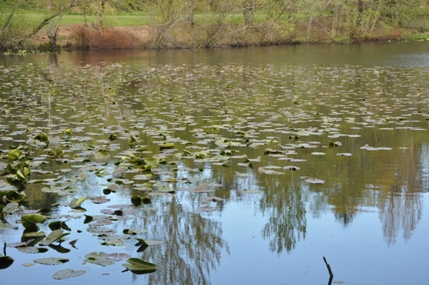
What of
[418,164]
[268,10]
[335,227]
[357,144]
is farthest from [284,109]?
[268,10]

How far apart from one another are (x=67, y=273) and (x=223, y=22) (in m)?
35.3

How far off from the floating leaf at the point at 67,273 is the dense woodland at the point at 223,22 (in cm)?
2944

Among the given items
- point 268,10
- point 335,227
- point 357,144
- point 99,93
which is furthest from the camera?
point 268,10

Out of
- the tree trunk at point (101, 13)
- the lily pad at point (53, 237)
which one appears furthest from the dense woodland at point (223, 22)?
the lily pad at point (53, 237)

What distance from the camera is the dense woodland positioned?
34125 millimetres

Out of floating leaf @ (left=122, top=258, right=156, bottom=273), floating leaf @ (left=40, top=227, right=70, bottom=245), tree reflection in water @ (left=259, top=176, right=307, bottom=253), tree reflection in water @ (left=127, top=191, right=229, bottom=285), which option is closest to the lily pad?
floating leaf @ (left=40, top=227, right=70, bottom=245)

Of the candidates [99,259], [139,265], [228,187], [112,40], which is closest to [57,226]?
[99,259]

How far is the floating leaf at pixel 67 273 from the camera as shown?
378cm

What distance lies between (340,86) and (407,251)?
10.9 meters

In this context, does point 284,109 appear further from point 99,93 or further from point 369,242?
point 369,242

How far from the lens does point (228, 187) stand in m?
5.76

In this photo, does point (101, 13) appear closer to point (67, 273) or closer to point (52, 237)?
point (52, 237)

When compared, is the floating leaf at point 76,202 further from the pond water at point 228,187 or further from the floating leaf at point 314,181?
the floating leaf at point 314,181

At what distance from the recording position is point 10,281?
12.3ft
